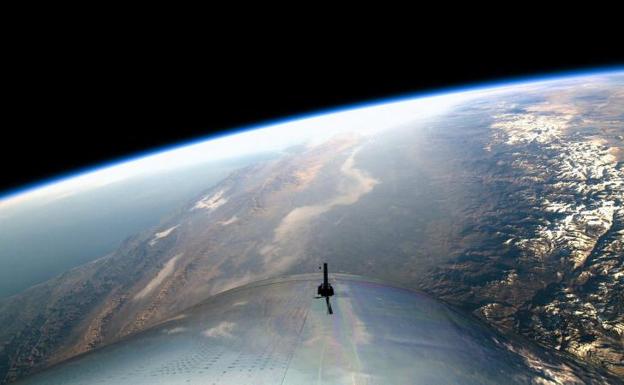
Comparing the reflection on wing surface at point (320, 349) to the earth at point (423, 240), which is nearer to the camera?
the reflection on wing surface at point (320, 349)

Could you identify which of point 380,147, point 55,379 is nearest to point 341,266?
point 55,379

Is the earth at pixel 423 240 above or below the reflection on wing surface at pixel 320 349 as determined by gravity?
below

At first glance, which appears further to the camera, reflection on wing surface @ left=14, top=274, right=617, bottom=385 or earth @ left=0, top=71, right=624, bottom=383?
earth @ left=0, top=71, right=624, bottom=383

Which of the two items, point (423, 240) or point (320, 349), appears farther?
point (423, 240)

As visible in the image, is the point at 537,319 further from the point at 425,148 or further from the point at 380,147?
the point at 380,147

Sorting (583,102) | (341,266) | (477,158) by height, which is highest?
(583,102)

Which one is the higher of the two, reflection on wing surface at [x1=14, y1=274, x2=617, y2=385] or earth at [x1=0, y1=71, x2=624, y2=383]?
reflection on wing surface at [x1=14, y1=274, x2=617, y2=385]

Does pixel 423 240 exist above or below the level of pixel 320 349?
Answer: below

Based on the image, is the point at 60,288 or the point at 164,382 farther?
the point at 60,288
